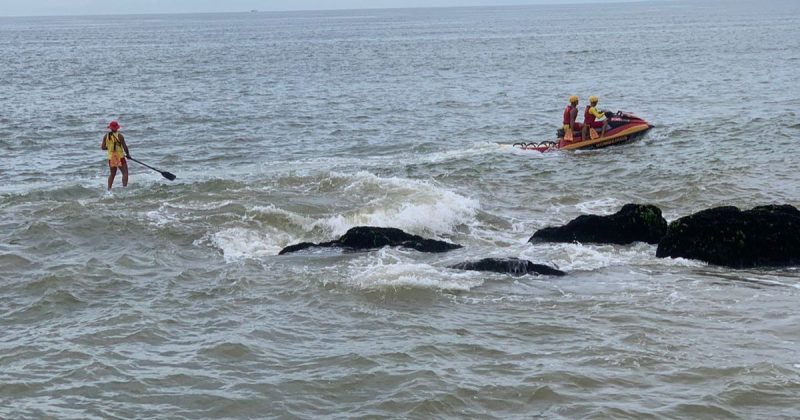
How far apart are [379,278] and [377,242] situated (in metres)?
1.72

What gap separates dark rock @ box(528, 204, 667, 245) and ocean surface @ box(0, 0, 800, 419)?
261mm

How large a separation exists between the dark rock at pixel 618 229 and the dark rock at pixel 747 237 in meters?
1.08

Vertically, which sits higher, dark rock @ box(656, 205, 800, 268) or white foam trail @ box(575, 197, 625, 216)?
dark rock @ box(656, 205, 800, 268)

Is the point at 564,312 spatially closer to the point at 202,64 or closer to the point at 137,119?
the point at 137,119

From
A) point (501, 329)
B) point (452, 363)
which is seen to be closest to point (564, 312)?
point (501, 329)

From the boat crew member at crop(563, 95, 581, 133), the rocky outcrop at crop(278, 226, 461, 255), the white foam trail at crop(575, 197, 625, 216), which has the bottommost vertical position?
the white foam trail at crop(575, 197, 625, 216)

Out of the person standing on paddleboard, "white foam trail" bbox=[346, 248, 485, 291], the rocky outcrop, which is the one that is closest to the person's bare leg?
the person standing on paddleboard

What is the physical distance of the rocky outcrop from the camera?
13500 mm

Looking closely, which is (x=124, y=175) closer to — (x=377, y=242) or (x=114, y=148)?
(x=114, y=148)

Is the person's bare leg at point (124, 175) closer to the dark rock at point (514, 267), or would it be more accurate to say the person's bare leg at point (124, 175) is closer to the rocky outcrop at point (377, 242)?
the rocky outcrop at point (377, 242)

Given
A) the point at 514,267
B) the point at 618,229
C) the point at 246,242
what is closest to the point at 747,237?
the point at 618,229

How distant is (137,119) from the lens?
31859 mm

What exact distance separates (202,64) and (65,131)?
3374 cm

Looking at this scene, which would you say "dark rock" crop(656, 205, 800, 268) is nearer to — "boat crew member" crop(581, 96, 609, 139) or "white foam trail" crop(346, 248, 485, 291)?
"white foam trail" crop(346, 248, 485, 291)
